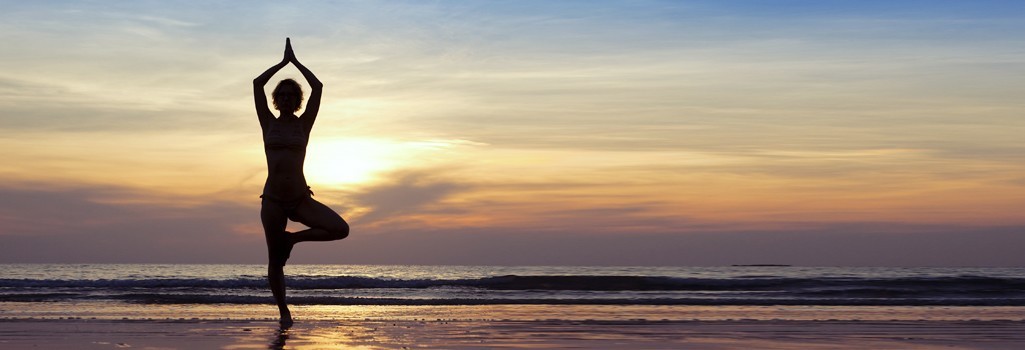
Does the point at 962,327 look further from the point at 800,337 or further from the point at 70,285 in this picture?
the point at 70,285

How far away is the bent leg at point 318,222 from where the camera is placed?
7.07 metres

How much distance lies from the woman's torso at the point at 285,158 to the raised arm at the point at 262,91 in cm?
10

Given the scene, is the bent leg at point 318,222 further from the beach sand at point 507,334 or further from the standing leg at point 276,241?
the beach sand at point 507,334

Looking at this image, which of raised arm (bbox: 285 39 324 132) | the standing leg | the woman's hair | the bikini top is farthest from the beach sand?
the woman's hair

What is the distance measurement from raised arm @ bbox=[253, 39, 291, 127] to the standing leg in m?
0.60

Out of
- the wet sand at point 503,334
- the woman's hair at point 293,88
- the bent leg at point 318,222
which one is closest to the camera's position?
the wet sand at point 503,334

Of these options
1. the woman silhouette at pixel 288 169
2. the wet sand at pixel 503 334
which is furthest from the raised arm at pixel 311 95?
the wet sand at pixel 503 334

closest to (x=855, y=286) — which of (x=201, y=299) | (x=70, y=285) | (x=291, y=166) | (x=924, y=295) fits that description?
(x=924, y=295)

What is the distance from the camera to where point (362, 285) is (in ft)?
81.9

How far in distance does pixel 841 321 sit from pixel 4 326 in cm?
669

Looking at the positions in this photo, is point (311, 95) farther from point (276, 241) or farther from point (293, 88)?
point (276, 241)

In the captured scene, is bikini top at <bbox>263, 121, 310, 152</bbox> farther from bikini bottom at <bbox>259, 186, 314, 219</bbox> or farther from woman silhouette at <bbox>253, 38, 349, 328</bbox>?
bikini bottom at <bbox>259, 186, 314, 219</bbox>

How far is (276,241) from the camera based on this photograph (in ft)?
23.7

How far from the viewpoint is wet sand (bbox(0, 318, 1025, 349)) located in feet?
20.3
